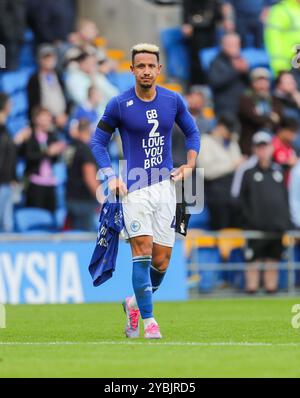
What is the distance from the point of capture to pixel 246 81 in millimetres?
24297

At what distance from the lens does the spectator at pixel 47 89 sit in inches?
893

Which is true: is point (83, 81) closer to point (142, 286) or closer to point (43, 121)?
point (43, 121)

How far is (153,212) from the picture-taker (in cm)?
1207

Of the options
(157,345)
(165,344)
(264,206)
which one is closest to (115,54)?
(264,206)

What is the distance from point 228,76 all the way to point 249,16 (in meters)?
2.73

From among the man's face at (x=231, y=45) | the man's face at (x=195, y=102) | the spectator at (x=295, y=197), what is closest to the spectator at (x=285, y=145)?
the spectator at (x=295, y=197)

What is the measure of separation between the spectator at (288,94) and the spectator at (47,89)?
432 centimetres

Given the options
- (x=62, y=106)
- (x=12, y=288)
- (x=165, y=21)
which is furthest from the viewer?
(x=165, y=21)

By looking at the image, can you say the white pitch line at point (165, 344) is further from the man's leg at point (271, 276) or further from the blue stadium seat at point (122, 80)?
the blue stadium seat at point (122, 80)

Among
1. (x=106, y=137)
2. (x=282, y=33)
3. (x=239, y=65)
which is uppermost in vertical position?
(x=282, y=33)

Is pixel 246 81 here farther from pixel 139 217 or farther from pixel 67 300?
pixel 139 217

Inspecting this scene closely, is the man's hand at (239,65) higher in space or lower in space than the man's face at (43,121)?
higher

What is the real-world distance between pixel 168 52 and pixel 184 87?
0.86m
